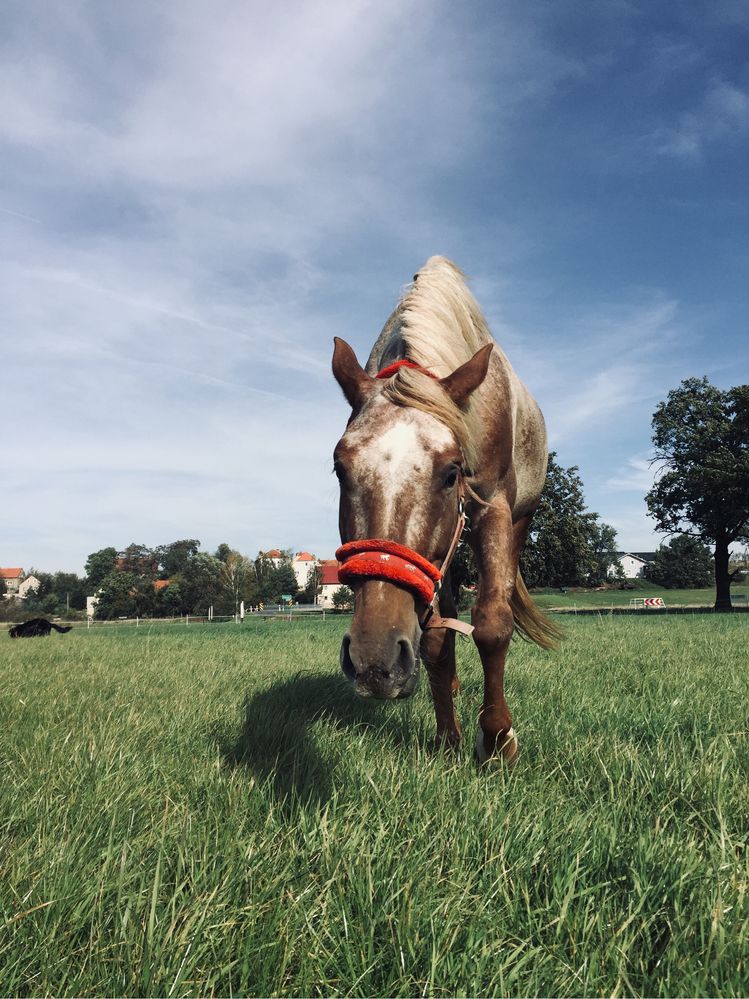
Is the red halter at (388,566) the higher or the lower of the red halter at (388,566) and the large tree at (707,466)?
the lower

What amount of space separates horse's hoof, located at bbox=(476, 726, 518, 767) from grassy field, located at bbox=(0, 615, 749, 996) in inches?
4.7

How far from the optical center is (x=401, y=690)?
2320 millimetres

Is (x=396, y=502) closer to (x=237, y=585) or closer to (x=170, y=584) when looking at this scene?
(x=237, y=585)

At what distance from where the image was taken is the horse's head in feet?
7.55

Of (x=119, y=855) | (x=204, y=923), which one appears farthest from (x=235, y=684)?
(x=204, y=923)

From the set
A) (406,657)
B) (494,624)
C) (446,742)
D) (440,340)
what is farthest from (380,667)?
(440,340)

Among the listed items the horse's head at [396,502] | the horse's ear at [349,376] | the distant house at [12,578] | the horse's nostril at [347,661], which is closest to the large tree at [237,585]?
the horse's ear at [349,376]

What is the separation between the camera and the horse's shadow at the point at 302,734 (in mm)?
2904

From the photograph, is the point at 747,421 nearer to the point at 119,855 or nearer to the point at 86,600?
the point at 119,855

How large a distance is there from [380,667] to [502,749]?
60.9 inches

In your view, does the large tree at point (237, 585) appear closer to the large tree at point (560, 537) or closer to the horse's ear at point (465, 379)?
the large tree at point (560, 537)

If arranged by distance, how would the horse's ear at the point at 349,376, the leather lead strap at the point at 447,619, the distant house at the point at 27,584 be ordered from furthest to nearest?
1. the distant house at the point at 27,584
2. the horse's ear at the point at 349,376
3. the leather lead strap at the point at 447,619

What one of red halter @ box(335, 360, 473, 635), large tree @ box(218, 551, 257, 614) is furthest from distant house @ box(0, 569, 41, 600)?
red halter @ box(335, 360, 473, 635)

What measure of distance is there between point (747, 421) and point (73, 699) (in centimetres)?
4443
